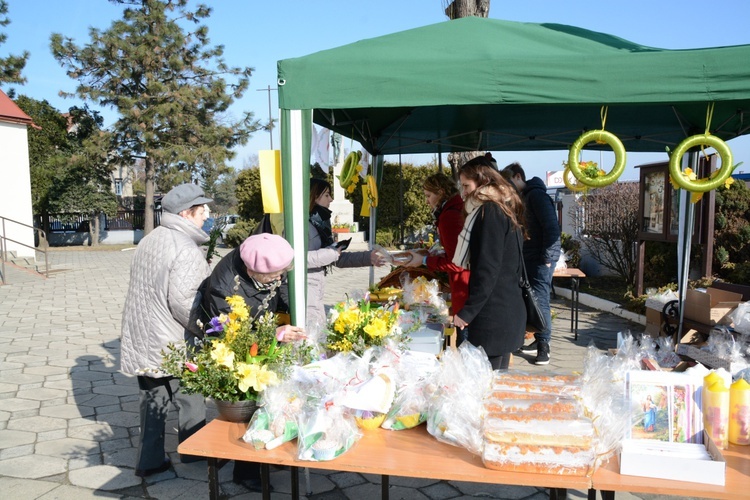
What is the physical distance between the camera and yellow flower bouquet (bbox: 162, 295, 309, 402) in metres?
2.17

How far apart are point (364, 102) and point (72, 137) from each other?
2516cm

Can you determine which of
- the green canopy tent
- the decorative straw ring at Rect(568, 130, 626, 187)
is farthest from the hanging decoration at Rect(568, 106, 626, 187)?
the green canopy tent

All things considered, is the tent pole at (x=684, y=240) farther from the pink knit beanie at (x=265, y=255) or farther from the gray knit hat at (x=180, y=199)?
the gray knit hat at (x=180, y=199)

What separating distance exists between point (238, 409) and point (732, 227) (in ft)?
25.0

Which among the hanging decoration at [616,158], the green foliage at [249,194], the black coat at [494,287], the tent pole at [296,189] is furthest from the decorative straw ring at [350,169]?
the green foliage at [249,194]

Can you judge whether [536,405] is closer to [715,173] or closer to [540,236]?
[715,173]

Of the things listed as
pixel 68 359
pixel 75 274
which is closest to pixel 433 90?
pixel 68 359

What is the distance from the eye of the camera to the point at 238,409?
7.45 feet

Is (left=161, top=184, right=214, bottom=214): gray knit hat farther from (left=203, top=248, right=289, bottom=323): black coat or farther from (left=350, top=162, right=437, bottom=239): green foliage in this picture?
(left=350, top=162, right=437, bottom=239): green foliage

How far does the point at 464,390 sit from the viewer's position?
217 centimetres

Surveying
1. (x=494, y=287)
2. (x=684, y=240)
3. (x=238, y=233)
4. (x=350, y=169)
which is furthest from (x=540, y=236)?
(x=238, y=233)

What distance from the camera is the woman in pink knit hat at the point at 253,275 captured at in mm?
2570

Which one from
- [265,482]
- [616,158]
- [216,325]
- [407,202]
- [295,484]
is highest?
[616,158]

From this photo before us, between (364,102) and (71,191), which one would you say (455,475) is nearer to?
(364,102)
